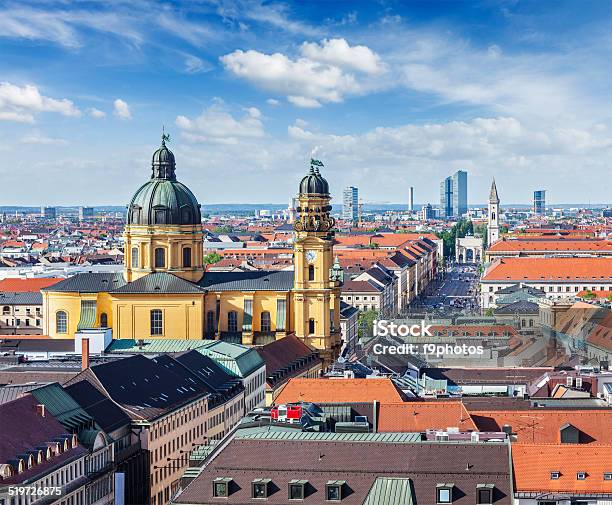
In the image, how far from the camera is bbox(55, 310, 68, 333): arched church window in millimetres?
116062

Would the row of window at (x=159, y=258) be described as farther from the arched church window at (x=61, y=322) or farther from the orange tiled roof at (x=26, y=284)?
the orange tiled roof at (x=26, y=284)

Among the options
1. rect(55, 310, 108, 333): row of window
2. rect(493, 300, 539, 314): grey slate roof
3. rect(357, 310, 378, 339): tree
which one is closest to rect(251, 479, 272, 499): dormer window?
rect(55, 310, 108, 333): row of window

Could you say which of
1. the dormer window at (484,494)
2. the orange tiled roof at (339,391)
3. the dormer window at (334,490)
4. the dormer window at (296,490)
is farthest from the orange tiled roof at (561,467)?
the orange tiled roof at (339,391)

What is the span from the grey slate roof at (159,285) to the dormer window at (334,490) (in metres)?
62.5

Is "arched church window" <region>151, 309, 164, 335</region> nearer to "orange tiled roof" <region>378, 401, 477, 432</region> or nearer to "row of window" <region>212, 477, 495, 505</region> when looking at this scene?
"orange tiled roof" <region>378, 401, 477, 432</region>

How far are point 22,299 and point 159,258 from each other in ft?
170

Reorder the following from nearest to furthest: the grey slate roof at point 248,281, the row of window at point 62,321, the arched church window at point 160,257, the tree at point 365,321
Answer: the row of window at point 62,321, the arched church window at point 160,257, the grey slate roof at point 248,281, the tree at point 365,321

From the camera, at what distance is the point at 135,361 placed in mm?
81562

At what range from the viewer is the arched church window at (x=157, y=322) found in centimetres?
11400

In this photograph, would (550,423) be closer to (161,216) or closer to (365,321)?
(161,216)

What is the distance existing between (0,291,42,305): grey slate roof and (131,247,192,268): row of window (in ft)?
158

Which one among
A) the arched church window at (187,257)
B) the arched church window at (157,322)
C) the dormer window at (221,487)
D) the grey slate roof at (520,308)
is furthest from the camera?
the grey slate roof at (520,308)

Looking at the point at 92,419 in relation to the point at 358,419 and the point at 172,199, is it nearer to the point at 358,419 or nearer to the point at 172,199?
the point at 358,419

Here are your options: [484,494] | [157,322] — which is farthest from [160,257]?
[484,494]
